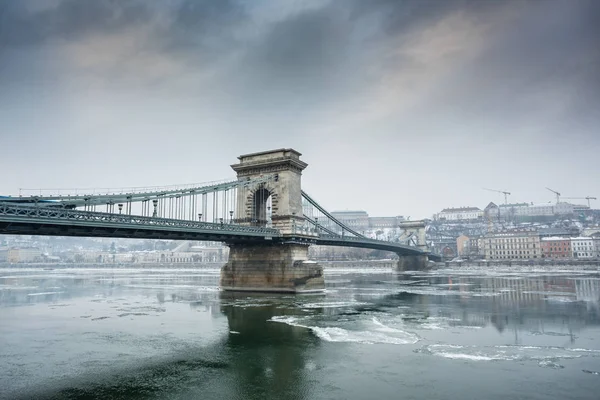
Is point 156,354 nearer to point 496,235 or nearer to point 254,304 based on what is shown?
point 254,304

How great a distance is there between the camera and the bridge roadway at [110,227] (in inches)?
867

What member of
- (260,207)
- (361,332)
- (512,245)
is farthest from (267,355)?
(512,245)

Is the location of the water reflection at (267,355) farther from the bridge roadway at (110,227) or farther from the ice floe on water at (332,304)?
the bridge roadway at (110,227)

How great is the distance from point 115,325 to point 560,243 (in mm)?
135166

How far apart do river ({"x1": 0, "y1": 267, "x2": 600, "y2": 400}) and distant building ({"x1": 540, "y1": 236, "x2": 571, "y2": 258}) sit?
4413 inches

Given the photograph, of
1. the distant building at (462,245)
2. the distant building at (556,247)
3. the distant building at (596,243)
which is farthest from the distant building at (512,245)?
the distant building at (462,245)

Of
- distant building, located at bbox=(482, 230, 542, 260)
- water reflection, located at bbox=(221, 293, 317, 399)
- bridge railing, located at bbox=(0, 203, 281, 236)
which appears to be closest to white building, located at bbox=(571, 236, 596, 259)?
distant building, located at bbox=(482, 230, 542, 260)

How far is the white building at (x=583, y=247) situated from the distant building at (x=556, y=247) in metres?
1.31

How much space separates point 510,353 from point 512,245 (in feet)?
433

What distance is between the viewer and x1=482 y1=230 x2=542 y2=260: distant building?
429 ft

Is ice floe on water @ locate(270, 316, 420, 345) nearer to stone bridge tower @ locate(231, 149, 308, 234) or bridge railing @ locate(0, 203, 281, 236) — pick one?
bridge railing @ locate(0, 203, 281, 236)

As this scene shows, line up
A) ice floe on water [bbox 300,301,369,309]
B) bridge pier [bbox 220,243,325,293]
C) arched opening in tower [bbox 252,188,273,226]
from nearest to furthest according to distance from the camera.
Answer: ice floe on water [bbox 300,301,369,309] < bridge pier [bbox 220,243,325,293] < arched opening in tower [bbox 252,188,273,226]

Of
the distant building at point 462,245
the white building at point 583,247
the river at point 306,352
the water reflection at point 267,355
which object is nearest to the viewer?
the river at point 306,352

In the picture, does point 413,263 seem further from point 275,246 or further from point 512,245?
point 275,246
